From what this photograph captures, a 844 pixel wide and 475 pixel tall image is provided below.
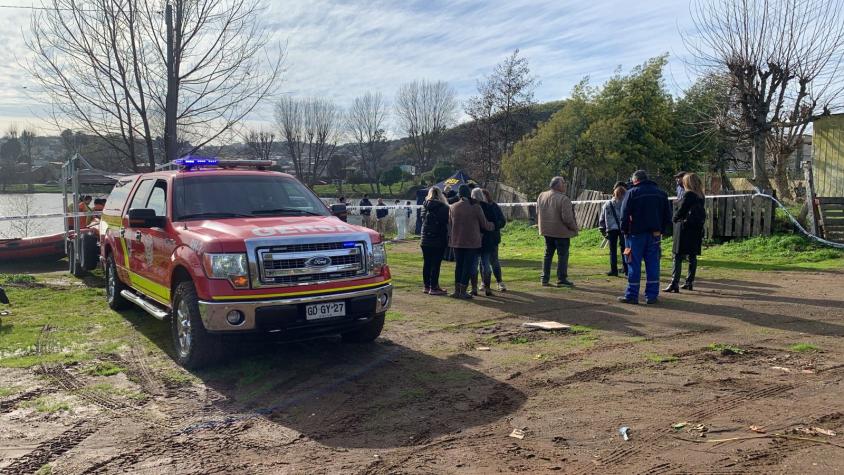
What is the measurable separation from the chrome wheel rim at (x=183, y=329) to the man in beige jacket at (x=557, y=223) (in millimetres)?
6306

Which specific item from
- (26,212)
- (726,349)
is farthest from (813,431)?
(26,212)

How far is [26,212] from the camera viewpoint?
91.0 feet

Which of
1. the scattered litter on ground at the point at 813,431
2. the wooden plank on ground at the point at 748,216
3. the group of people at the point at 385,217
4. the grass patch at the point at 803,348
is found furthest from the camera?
the group of people at the point at 385,217

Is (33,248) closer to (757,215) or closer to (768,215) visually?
(757,215)

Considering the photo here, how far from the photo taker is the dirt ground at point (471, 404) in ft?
12.8

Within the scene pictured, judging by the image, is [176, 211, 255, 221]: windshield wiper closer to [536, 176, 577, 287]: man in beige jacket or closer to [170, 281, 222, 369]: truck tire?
[170, 281, 222, 369]: truck tire

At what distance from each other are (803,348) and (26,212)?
30279 mm

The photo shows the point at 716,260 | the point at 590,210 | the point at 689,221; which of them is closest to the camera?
the point at 689,221

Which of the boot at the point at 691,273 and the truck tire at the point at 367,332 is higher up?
the boot at the point at 691,273

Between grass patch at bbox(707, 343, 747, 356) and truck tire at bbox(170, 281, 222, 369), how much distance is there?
4833 mm

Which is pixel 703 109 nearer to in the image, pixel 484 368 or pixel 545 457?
pixel 484 368

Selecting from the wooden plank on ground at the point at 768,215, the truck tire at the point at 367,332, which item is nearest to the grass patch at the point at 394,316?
the truck tire at the point at 367,332

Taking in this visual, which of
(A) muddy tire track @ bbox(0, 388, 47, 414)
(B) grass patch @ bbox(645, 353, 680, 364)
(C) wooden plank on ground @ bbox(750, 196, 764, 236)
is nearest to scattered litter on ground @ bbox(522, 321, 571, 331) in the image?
(B) grass patch @ bbox(645, 353, 680, 364)

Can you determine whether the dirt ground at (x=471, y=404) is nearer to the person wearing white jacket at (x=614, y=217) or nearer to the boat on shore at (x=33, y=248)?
the person wearing white jacket at (x=614, y=217)
